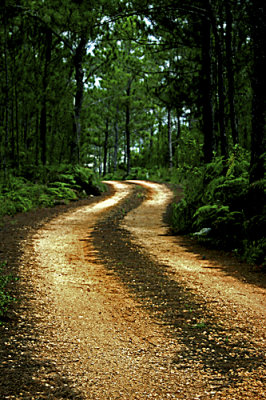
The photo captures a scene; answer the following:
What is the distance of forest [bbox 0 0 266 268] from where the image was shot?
7.55 m

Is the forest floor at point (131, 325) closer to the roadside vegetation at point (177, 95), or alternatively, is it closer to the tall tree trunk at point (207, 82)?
the roadside vegetation at point (177, 95)

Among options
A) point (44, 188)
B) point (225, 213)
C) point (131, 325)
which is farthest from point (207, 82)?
point (131, 325)

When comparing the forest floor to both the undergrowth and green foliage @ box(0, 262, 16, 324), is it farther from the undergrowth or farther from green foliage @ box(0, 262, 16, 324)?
the undergrowth

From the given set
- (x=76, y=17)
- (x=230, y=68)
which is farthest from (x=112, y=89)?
(x=230, y=68)

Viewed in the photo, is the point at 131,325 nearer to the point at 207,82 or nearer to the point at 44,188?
the point at 207,82

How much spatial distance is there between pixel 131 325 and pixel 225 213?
462cm

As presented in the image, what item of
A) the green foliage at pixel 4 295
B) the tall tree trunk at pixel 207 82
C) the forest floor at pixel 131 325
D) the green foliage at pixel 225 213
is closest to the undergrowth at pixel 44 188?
the forest floor at pixel 131 325

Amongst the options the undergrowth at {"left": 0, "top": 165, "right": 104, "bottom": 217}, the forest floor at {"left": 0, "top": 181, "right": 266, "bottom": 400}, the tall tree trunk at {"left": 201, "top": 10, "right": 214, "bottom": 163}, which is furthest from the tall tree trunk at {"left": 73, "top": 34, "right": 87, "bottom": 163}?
the forest floor at {"left": 0, "top": 181, "right": 266, "bottom": 400}

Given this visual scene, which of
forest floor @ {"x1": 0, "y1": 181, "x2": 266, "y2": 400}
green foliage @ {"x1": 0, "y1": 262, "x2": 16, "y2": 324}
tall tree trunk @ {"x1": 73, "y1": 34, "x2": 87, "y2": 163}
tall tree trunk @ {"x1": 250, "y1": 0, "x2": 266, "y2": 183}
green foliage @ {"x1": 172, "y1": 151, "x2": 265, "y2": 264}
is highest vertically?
tall tree trunk @ {"x1": 73, "y1": 34, "x2": 87, "y2": 163}

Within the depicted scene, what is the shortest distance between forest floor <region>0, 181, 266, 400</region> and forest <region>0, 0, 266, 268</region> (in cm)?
179

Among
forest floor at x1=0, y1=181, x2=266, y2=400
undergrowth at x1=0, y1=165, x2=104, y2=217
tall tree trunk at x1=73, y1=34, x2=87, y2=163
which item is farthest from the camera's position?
tall tree trunk at x1=73, y1=34, x2=87, y2=163

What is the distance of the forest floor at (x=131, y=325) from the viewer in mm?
2672

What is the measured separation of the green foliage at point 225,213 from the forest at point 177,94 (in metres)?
0.03

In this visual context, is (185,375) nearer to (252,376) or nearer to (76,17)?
(252,376)
